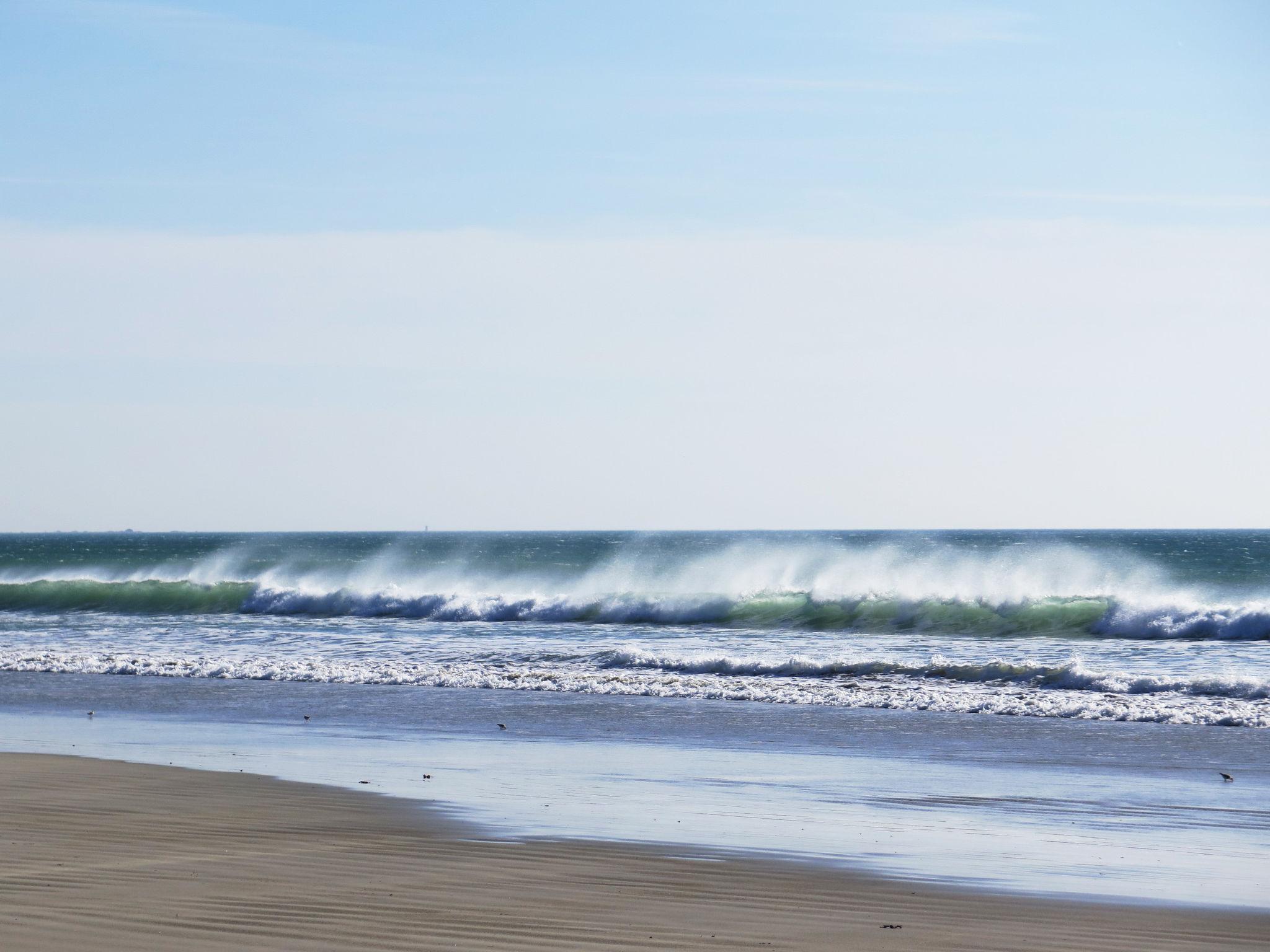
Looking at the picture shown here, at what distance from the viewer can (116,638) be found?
33.0 m

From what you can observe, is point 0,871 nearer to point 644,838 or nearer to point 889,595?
point 644,838

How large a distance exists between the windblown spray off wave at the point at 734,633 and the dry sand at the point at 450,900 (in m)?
10.4

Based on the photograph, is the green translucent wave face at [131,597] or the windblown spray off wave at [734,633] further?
the green translucent wave face at [131,597]

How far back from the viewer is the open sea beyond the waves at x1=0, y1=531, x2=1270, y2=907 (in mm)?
10250

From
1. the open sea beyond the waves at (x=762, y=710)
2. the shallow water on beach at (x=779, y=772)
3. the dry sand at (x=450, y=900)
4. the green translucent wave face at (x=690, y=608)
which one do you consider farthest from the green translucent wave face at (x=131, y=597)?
the dry sand at (x=450, y=900)

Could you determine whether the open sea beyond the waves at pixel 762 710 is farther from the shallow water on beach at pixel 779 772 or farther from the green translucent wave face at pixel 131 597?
the green translucent wave face at pixel 131 597

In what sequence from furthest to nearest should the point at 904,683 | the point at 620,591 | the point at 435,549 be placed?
the point at 435,549 → the point at 620,591 → the point at 904,683

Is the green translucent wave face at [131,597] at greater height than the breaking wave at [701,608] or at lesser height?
greater

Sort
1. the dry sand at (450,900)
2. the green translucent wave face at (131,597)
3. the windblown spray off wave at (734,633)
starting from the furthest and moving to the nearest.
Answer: the green translucent wave face at (131,597), the windblown spray off wave at (734,633), the dry sand at (450,900)

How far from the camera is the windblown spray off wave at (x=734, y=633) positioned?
67.2ft

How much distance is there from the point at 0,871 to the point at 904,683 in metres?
15.1

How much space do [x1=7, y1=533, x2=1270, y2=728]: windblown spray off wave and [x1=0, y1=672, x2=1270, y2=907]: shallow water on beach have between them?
6.09 feet

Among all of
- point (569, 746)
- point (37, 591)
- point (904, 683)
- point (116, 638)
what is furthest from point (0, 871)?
point (37, 591)

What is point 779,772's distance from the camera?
13.1 m
